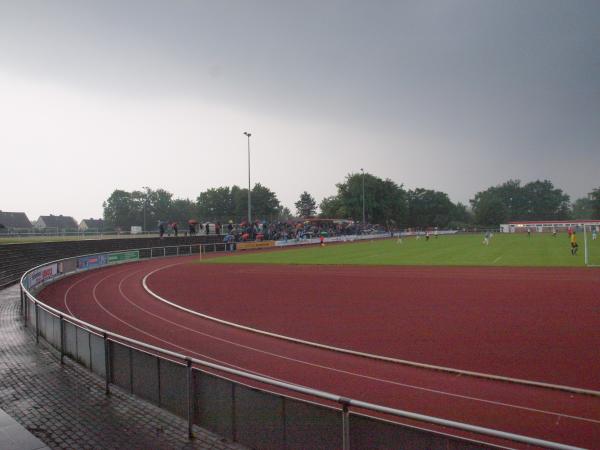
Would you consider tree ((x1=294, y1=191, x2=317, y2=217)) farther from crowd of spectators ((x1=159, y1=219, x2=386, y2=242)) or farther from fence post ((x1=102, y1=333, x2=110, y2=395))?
fence post ((x1=102, y1=333, x2=110, y2=395))

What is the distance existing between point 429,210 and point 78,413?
152 meters

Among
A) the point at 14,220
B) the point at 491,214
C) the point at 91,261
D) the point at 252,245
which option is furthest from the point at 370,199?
the point at 91,261

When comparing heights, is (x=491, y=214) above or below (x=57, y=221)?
below

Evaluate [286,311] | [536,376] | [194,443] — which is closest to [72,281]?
[286,311]

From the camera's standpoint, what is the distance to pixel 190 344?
11992 millimetres

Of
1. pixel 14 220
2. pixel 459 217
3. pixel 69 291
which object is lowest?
pixel 69 291

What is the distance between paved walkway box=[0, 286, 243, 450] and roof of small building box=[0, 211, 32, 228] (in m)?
88.1

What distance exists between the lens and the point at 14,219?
283 feet

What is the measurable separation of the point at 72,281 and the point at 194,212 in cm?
9845

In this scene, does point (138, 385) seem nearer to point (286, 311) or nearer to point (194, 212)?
point (286, 311)

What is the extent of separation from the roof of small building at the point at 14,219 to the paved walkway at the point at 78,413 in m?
88.1

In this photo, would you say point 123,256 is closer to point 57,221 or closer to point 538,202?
point 57,221

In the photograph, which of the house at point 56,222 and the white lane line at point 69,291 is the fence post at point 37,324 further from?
the house at point 56,222

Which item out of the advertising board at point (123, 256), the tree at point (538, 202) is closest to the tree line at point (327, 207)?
the tree at point (538, 202)
